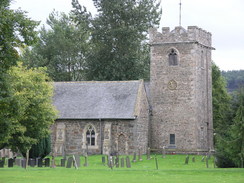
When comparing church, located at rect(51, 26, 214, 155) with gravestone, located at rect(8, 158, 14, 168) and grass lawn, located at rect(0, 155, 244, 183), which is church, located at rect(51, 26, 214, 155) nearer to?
gravestone, located at rect(8, 158, 14, 168)

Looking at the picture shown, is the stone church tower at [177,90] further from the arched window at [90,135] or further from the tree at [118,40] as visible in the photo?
the tree at [118,40]

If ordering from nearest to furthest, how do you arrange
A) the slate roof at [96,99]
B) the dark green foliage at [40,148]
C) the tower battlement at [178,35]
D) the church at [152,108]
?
the dark green foliage at [40,148], the church at [152,108], the slate roof at [96,99], the tower battlement at [178,35]

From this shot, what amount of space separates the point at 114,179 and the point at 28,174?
5.43 meters

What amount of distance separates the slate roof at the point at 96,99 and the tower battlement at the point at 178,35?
15.7 ft

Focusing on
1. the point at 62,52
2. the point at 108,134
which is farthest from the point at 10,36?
the point at 62,52

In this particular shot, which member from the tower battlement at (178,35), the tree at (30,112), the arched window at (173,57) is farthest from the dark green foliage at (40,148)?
the tower battlement at (178,35)

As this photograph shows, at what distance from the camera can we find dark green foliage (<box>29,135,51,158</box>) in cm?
4175

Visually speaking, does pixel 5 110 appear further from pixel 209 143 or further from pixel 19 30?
pixel 209 143

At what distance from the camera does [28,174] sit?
2986 centimetres

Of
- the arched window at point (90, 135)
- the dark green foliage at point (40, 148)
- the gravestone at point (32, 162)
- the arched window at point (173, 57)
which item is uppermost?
the arched window at point (173, 57)

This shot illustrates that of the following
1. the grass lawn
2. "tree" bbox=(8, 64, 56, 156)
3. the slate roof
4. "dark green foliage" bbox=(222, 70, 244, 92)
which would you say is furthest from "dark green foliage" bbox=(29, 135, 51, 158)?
"dark green foliage" bbox=(222, 70, 244, 92)

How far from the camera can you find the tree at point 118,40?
62125 mm

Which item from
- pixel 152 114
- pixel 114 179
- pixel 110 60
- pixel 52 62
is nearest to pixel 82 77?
pixel 52 62

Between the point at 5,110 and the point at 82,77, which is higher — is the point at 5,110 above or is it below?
below
